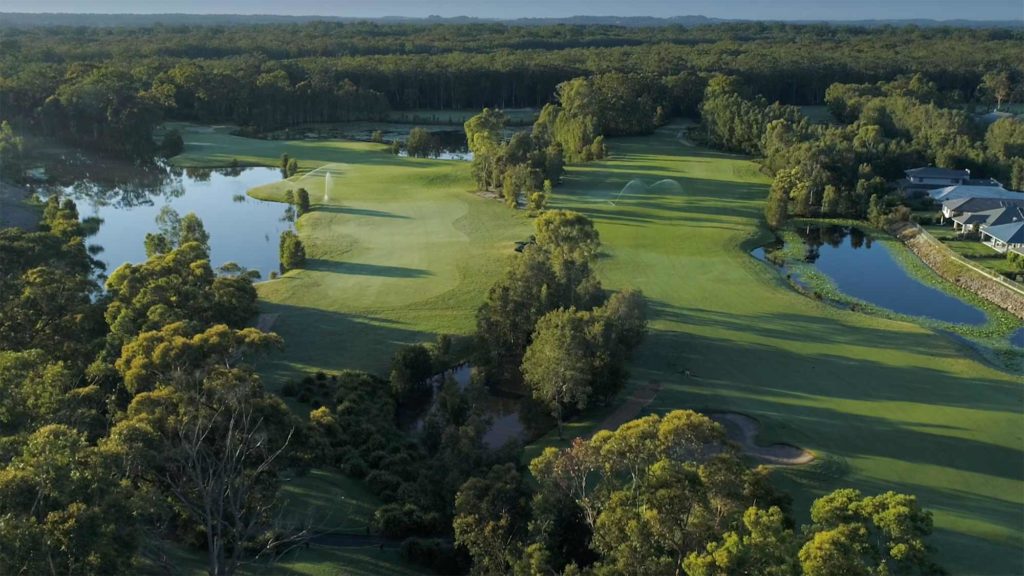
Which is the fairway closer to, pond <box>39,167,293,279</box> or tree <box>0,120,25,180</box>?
pond <box>39,167,293,279</box>

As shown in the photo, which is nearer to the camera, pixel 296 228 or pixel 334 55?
pixel 296 228

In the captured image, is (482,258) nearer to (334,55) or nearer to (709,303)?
(709,303)

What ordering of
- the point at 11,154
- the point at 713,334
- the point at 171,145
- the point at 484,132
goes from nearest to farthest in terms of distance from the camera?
1. the point at 713,334
2. the point at 11,154
3. the point at 484,132
4. the point at 171,145

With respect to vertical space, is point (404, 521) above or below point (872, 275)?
above

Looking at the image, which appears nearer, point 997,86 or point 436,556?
point 436,556

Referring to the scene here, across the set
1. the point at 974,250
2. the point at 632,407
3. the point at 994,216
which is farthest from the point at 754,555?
the point at 994,216

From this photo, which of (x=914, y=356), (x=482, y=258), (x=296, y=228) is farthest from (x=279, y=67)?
(x=914, y=356)

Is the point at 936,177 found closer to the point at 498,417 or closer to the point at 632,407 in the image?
A: the point at 632,407
